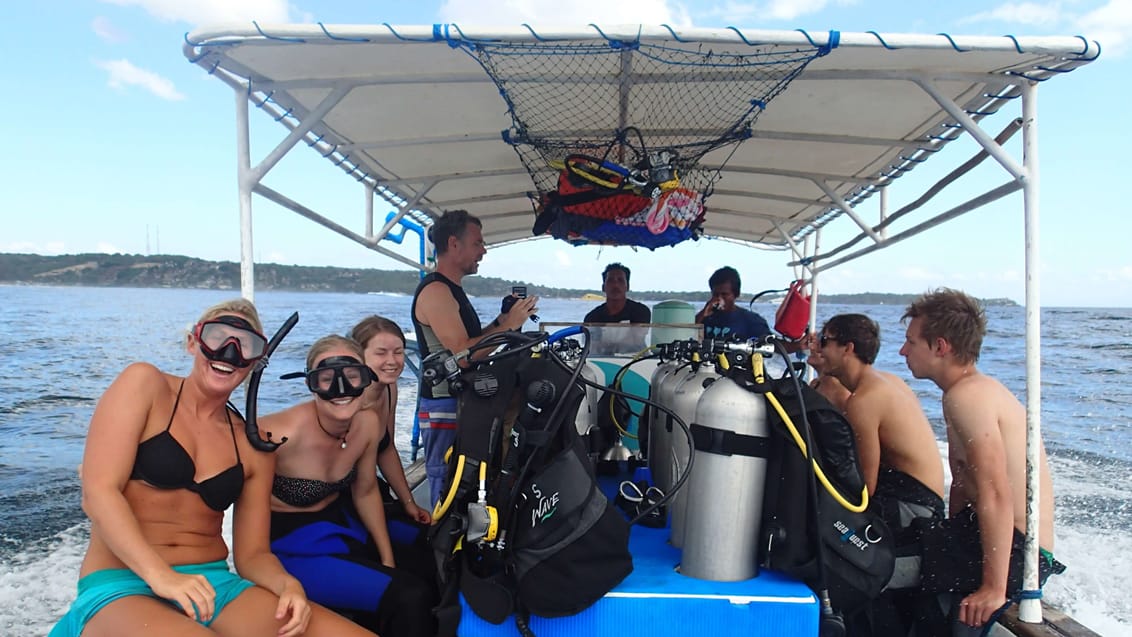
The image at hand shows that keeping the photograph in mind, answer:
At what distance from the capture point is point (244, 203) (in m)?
2.70

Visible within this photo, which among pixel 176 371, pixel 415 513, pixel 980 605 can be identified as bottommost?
pixel 176 371

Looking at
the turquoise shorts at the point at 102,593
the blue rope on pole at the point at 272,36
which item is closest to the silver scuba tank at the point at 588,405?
the turquoise shorts at the point at 102,593

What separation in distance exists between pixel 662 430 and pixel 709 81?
155 cm

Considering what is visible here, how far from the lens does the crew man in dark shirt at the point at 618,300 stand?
17.9ft

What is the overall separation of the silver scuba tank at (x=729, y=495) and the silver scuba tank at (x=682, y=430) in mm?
168

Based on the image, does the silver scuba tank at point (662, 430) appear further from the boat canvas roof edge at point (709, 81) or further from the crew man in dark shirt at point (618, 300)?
the crew man in dark shirt at point (618, 300)

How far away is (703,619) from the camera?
1938 mm

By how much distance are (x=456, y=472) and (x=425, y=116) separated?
83.6 inches

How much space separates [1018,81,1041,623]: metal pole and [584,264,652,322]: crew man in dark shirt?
10.6ft

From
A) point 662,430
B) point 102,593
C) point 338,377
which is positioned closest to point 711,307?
point 662,430

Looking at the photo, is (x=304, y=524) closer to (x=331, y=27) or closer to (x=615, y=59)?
(x=331, y=27)

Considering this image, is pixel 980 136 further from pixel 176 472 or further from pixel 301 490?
pixel 176 472

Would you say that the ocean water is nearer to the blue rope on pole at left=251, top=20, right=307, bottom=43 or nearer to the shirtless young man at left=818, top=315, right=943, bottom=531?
the blue rope on pole at left=251, top=20, right=307, bottom=43

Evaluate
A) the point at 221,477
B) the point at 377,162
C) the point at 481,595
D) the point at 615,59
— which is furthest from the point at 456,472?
the point at 377,162
